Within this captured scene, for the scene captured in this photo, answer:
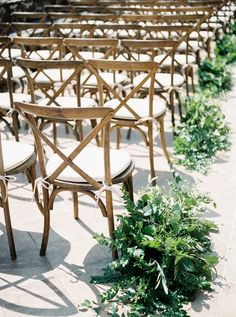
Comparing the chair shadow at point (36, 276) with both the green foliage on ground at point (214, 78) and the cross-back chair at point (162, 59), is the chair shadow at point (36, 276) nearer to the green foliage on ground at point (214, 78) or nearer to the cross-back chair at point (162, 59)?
the cross-back chair at point (162, 59)

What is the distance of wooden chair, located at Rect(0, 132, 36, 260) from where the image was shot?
10.0 ft

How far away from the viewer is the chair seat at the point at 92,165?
9.70 ft

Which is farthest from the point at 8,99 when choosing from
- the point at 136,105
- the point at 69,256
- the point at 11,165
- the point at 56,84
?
the point at 69,256

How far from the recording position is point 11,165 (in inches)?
122

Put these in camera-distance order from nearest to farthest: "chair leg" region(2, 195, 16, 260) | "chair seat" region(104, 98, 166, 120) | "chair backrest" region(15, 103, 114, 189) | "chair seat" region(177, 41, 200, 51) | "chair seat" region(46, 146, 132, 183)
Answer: "chair backrest" region(15, 103, 114, 189) < "chair seat" region(46, 146, 132, 183) < "chair leg" region(2, 195, 16, 260) < "chair seat" region(104, 98, 166, 120) < "chair seat" region(177, 41, 200, 51)

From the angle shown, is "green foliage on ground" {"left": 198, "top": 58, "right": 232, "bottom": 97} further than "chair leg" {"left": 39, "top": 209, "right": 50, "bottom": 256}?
Yes

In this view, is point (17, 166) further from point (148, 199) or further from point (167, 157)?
point (167, 157)

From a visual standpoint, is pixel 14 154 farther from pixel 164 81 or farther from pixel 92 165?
pixel 164 81

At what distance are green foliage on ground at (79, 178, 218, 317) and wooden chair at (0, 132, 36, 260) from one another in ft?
2.02

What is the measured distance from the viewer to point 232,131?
16.7 ft

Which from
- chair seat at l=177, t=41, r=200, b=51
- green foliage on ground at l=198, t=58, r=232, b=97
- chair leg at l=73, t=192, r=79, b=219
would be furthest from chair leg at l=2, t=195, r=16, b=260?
chair seat at l=177, t=41, r=200, b=51

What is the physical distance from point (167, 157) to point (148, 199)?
1338 mm

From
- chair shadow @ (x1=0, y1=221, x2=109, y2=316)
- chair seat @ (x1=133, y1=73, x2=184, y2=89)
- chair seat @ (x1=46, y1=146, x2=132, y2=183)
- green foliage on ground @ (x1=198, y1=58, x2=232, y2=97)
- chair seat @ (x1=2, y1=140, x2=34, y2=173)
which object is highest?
chair seat @ (x1=133, y1=73, x2=184, y2=89)

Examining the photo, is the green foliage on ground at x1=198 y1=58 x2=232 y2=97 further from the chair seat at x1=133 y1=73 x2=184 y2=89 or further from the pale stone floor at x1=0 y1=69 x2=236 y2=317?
the pale stone floor at x1=0 y1=69 x2=236 y2=317
